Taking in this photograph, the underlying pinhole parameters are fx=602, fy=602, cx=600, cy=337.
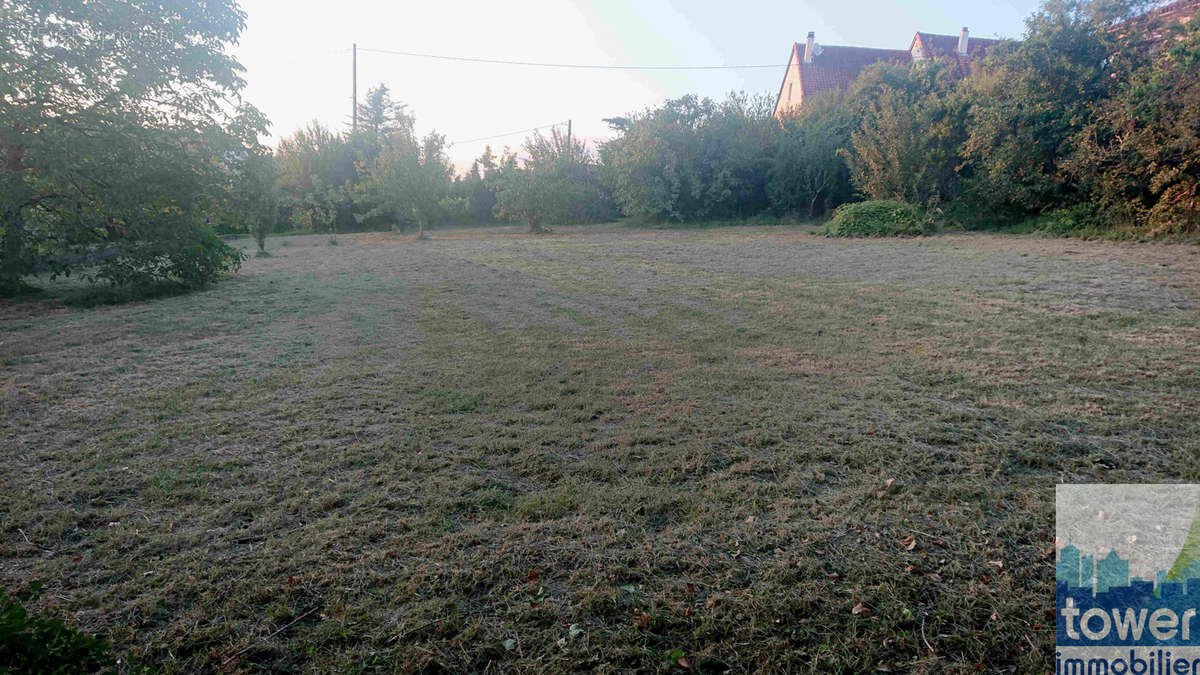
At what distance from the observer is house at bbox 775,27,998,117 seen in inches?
1048

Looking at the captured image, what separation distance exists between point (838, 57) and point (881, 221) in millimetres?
18904

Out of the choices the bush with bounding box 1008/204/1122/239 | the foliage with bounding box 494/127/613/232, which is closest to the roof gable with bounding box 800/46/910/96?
the foliage with bounding box 494/127/613/232

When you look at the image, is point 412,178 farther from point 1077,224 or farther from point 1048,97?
point 1077,224

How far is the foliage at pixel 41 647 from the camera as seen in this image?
114 cm

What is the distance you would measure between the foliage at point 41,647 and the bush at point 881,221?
550 inches

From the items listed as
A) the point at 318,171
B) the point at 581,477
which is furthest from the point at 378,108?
the point at 581,477

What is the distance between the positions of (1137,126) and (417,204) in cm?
1578

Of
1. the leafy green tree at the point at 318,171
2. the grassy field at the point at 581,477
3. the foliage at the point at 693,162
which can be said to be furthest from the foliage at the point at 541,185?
the grassy field at the point at 581,477

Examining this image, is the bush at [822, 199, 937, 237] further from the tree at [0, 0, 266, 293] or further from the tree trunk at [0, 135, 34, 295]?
the tree trunk at [0, 135, 34, 295]

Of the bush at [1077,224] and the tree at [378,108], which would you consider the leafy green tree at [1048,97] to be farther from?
the tree at [378,108]

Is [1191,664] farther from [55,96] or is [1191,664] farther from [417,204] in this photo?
[417,204]

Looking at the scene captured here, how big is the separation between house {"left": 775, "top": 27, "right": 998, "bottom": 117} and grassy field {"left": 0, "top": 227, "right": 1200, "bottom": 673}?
24155 mm

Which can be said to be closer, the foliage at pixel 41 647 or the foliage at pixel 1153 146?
the foliage at pixel 41 647

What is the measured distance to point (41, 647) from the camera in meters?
1.20
